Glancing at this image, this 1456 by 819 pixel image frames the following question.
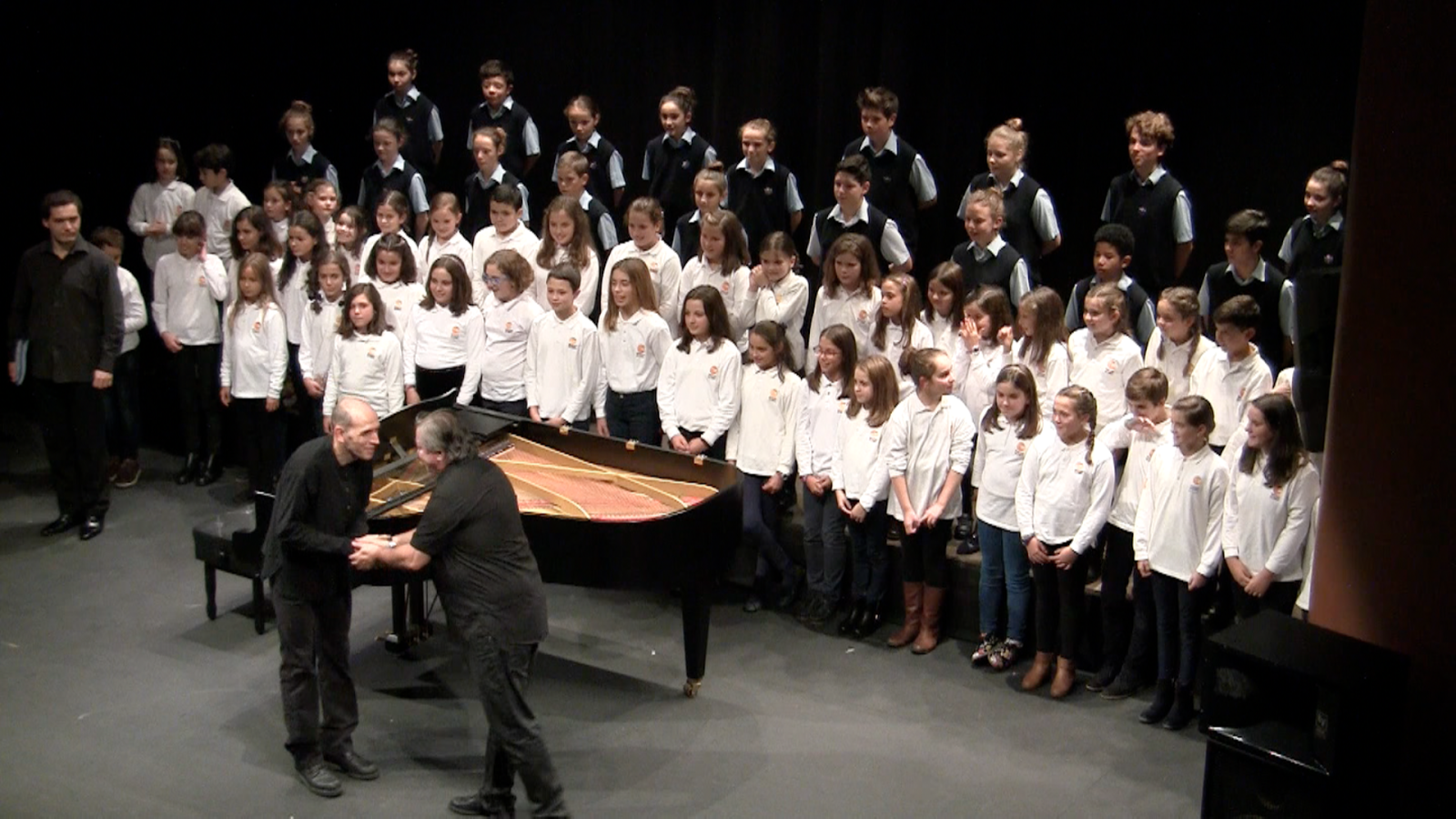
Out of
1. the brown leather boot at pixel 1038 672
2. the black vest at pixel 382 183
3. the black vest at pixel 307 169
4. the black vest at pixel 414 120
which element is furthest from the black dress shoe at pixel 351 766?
the black vest at pixel 414 120

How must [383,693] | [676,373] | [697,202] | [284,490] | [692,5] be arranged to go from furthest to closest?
[692,5] < [697,202] < [676,373] < [383,693] < [284,490]

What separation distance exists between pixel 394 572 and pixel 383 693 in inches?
38.0

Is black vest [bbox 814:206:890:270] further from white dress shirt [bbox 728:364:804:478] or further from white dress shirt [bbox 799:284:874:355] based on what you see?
white dress shirt [bbox 728:364:804:478]

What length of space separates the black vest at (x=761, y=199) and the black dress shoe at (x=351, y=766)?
368 cm

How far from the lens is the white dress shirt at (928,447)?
6969 mm

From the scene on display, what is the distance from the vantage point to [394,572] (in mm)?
5891

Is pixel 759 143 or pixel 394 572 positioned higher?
pixel 759 143

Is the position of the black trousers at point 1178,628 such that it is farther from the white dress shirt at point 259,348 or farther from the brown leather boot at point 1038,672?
the white dress shirt at point 259,348

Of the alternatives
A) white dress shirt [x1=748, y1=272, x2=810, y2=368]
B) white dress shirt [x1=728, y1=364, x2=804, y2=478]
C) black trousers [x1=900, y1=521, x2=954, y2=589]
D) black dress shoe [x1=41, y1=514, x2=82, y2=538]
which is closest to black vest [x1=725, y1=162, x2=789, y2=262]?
white dress shirt [x1=748, y1=272, x2=810, y2=368]

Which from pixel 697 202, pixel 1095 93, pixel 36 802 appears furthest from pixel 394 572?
pixel 1095 93

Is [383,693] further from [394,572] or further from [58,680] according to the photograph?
[58,680]

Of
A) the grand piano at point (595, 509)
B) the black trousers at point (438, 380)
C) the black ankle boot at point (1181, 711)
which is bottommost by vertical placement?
the black ankle boot at point (1181, 711)

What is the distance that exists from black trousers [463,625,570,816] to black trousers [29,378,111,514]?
13.4ft

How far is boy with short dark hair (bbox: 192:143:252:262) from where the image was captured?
963cm
